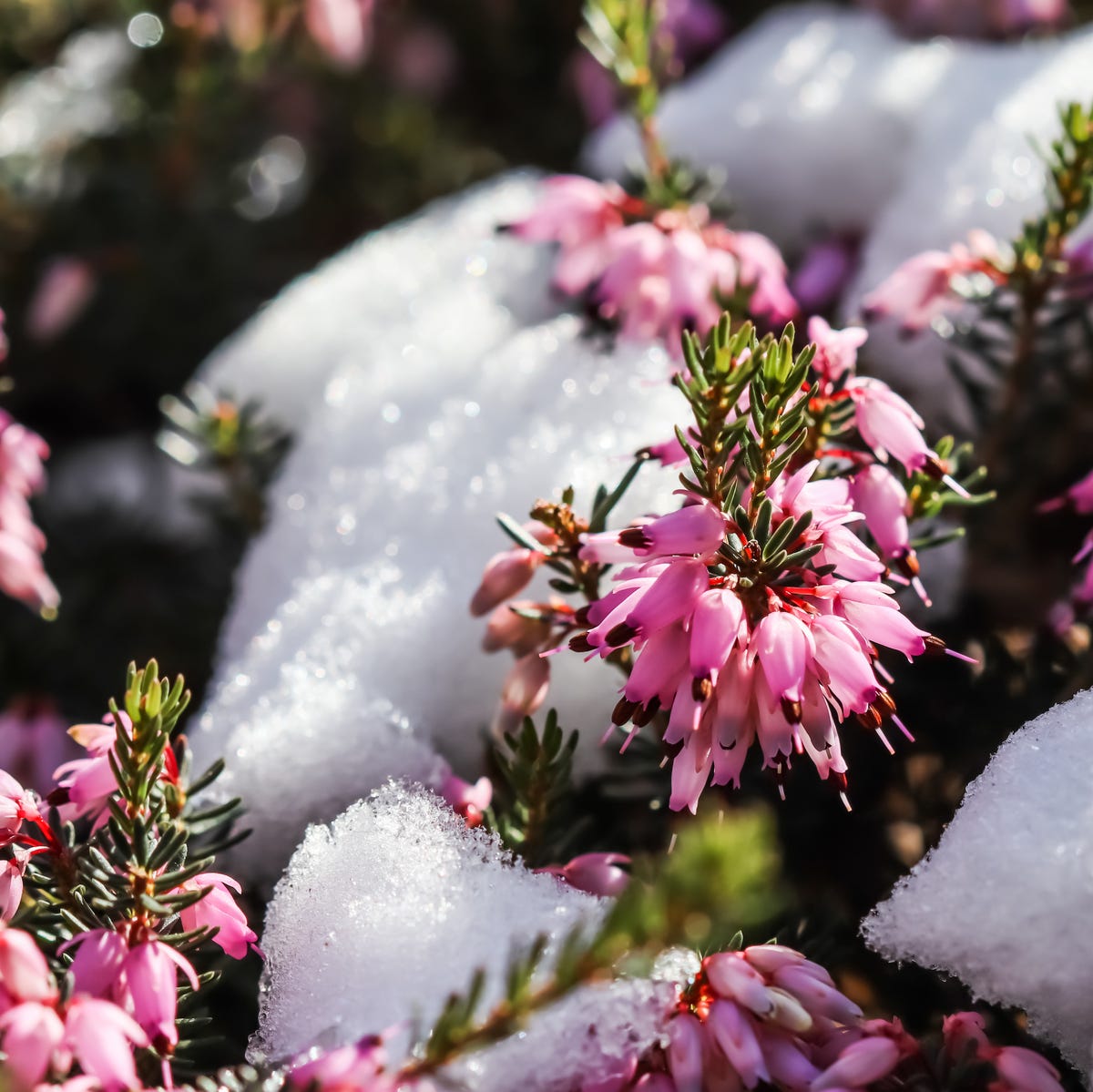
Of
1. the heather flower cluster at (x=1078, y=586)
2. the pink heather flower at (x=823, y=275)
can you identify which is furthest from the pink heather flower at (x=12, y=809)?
the pink heather flower at (x=823, y=275)

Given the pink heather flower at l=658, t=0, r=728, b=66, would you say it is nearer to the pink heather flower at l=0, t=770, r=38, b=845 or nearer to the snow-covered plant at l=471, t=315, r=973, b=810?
the snow-covered plant at l=471, t=315, r=973, b=810

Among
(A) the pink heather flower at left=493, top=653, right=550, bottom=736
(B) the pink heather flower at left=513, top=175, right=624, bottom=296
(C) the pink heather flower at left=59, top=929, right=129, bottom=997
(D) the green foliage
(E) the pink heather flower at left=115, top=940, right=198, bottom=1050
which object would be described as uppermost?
(B) the pink heather flower at left=513, top=175, right=624, bottom=296

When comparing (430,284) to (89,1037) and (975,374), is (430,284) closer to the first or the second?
(975,374)

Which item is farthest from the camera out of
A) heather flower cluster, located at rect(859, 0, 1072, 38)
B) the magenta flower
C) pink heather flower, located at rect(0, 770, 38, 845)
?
heather flower cluster, located at rect(859, 0, 1072, 38)

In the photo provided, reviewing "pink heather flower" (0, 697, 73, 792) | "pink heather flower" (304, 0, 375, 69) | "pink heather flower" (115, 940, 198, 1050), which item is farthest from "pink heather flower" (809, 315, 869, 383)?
"pink heather flower" (304, 0, 375, 69)

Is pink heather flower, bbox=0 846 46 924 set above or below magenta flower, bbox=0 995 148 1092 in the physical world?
above

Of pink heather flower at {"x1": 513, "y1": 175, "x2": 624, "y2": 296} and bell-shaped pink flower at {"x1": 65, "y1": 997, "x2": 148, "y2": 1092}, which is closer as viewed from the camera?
bell-shaped pink flower at {"x1": 65, "y1": 997, "x2": 148, "y2": 1092}

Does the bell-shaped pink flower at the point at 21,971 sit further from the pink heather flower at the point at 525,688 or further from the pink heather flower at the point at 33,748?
the pink heather flower at the point at 33,748
